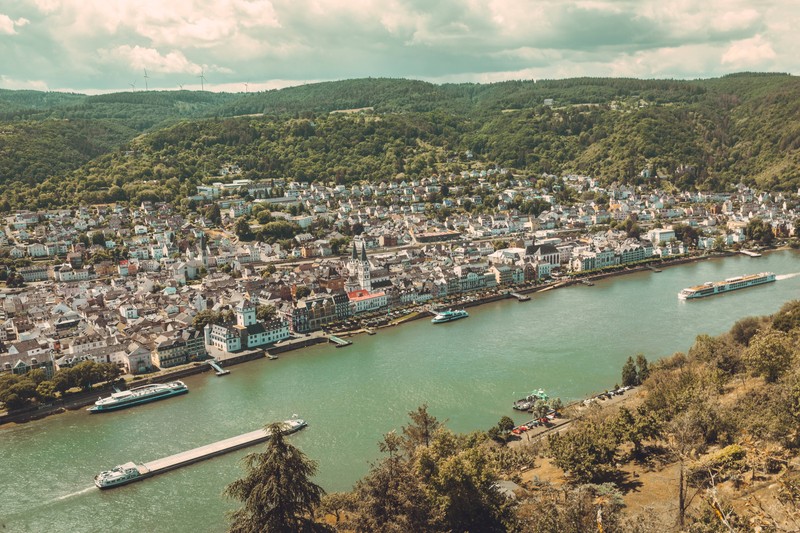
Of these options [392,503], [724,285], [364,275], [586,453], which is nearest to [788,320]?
[586,453]

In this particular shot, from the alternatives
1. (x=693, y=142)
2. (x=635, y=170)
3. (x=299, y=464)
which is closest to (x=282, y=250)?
(x=299, y=464)

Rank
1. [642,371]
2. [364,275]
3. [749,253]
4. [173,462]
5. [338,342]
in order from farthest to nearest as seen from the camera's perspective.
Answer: [749,253] → [364,275] → [338,342] → [642,371] → [173,462]

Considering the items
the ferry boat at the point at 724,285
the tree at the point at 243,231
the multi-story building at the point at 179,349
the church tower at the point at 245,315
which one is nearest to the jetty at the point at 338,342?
the church tower at the point at 245,315

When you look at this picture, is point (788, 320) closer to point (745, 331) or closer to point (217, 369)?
point (745, 331)

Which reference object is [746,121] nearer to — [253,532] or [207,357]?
[207,357]

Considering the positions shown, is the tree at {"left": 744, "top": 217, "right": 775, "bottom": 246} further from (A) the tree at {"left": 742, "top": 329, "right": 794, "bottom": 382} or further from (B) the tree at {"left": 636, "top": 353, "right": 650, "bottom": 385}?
(A) the tree at {"left": 742, "top": 329, "right": 794, "bottom": 382}

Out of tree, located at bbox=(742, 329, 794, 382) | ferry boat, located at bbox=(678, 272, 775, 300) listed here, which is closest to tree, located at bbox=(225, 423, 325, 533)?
tree, located at bbox=(742, 329, 794, 382)
